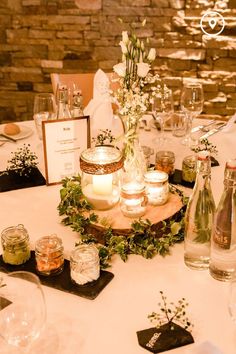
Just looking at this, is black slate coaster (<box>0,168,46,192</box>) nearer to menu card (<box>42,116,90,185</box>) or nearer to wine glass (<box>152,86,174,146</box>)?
menu card (<box>42,116,90,185</box>)

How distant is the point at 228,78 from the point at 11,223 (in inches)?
98.5

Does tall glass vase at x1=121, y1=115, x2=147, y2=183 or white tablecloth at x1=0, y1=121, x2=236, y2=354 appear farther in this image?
tall glass vase at x1=121, y1=115, x2=147, y2=183

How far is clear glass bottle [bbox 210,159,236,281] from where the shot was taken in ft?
4.06

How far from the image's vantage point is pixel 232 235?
1237mm

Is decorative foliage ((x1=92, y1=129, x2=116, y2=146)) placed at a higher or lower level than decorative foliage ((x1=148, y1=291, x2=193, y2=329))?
higher

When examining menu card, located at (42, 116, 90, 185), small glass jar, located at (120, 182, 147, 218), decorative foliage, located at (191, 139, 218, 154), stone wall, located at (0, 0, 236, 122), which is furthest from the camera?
stone wall, located at (0, 0, 236, 122)

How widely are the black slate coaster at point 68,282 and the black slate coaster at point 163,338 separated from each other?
0.18 m

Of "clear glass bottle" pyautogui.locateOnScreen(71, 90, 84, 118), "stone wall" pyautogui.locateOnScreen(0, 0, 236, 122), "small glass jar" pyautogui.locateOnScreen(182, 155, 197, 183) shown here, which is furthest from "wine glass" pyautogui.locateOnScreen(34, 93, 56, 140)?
"stone wall" pyautogui.locateOnScreen(0, 0, 236, 122)

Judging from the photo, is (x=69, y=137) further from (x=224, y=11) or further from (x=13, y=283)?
(x=224, y=11)

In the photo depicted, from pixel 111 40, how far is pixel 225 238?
8.74ft

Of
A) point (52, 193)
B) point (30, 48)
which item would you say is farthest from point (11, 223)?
point (30, 48)

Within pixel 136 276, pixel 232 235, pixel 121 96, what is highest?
pixel 121 96

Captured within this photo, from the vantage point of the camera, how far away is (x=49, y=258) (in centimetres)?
125

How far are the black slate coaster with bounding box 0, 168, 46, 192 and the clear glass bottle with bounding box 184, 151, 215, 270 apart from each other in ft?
2.23
